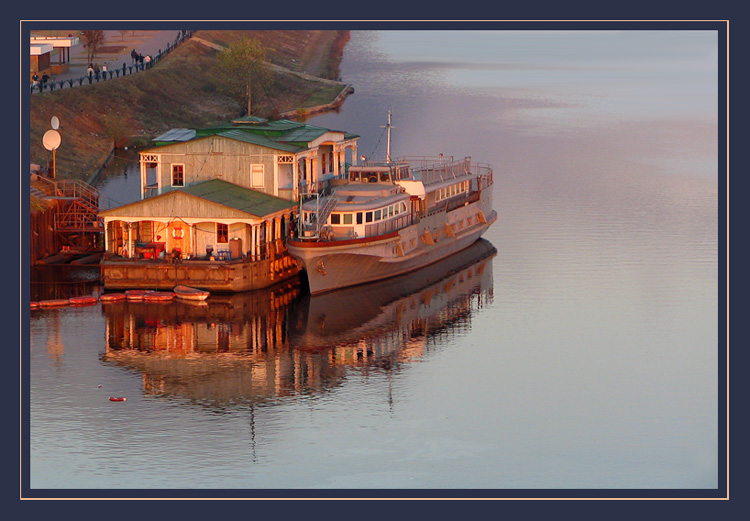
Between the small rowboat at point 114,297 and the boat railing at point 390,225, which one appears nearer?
the small rowboat at point 114,297

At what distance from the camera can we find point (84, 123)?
5433 inches

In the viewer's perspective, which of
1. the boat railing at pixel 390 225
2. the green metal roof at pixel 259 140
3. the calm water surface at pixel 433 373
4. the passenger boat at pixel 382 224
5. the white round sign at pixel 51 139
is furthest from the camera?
the white round sign at pixel 51 139

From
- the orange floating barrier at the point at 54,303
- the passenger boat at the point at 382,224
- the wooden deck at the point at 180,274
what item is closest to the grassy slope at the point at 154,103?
the passenger boat at the point at 382,224

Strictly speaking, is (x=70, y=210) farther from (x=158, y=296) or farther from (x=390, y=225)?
(x=390, y=225)

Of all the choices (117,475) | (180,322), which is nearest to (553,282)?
(180,322)

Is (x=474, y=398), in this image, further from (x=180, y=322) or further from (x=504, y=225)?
(x=504, y=225)

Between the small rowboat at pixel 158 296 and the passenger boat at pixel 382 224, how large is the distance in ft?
22.3

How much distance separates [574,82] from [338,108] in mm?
32022

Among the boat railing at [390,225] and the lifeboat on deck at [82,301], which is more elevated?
the boat railing at [390,225]

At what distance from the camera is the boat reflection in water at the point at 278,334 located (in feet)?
227

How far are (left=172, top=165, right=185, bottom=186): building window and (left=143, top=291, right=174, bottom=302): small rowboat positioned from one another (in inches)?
389

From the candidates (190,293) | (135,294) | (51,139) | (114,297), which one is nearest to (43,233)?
(51,139)

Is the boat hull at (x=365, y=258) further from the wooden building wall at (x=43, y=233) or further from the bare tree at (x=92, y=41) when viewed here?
the bare tree at (x=92, y=41)

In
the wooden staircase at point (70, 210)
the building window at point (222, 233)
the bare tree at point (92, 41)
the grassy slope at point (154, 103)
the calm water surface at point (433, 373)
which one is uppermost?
the bare tree at point (92, 41)
